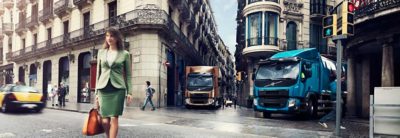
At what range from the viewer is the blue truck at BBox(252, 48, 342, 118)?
13.5 m

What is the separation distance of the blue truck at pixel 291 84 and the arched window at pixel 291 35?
11.8m

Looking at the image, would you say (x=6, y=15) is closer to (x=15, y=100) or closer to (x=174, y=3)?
(x=174, y=3)

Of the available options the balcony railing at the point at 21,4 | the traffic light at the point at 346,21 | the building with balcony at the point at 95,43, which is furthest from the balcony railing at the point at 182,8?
the traffic light at the point at 346,21

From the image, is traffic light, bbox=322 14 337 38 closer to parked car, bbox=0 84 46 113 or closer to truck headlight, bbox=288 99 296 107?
truck headlight, bbox=288 99 296 107

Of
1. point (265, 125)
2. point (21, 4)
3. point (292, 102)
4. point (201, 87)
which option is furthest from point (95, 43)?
point (265, 125)

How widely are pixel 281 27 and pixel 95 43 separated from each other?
14.0m

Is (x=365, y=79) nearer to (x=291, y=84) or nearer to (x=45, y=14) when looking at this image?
(x=291, y=84)

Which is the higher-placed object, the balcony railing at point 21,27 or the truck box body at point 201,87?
the balcony railing at point 21,27

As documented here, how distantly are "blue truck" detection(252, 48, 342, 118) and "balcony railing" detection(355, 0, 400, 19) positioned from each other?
8.10ft

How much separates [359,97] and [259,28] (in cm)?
1026

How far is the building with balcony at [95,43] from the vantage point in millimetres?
22469

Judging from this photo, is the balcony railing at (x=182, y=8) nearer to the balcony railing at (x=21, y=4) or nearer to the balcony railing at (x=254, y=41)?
the balcony railing at (x=254, y=41)

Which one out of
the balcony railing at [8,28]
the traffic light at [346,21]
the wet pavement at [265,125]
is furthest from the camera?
the balcony railing at [8,28]

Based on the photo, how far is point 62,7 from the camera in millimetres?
29172
